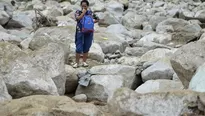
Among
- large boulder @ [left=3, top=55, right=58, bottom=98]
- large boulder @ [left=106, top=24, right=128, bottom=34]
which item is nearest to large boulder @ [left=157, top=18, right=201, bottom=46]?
large boulder @ [left=106, top=24, right=128, bottom=34]

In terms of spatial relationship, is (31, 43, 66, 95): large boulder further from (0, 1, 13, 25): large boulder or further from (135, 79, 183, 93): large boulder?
(0, 1, 13, 25): large boulder

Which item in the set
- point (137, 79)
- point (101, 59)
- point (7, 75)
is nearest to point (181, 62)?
point (137, 79)

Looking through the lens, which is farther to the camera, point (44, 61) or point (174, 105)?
point (44, 61)

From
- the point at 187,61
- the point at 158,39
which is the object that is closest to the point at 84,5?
the point at 187,61

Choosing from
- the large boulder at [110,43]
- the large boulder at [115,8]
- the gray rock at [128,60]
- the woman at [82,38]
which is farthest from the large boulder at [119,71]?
the large boulder at [115,8]

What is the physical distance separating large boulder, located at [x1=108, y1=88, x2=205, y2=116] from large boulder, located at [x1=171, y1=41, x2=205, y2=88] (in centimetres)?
159

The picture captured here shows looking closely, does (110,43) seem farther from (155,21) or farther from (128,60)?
(155,21)

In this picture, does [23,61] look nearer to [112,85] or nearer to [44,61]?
[44,61]

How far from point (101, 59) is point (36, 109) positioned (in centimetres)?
536

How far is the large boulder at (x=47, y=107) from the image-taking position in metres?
4.03

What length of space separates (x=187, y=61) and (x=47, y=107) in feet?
7.66

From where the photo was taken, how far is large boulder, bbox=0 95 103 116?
403 centimetres

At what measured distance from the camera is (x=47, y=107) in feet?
13.9

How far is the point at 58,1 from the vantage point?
23906mm
